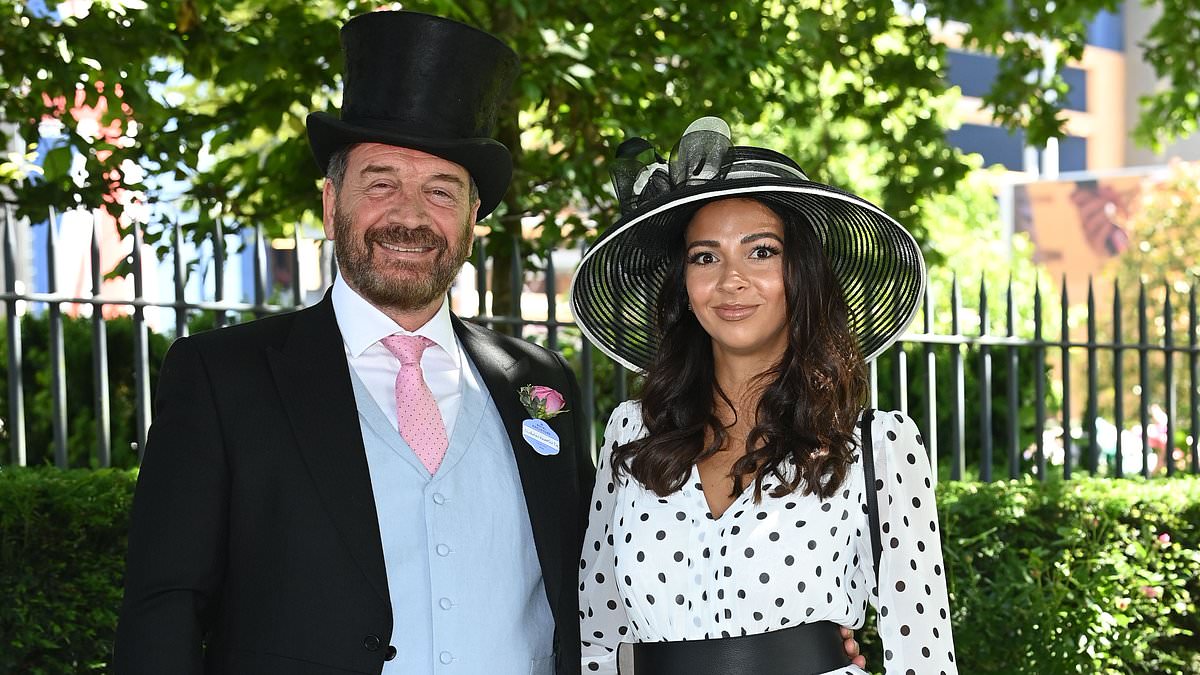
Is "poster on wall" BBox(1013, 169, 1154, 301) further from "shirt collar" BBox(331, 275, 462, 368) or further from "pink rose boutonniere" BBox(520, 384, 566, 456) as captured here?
"shirt collar" BBox(331, 275, 462, 368)

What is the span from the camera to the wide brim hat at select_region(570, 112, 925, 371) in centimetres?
306

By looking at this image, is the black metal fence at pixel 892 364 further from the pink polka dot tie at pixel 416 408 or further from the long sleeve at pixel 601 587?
the pink polka dot tie at pixel 416 408

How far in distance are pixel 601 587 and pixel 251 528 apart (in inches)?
34.7

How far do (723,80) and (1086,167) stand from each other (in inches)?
1951

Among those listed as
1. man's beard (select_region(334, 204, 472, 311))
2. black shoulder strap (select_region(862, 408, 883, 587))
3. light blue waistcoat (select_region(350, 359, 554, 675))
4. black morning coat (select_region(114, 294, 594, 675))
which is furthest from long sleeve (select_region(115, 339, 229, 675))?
black shoulder strap (select_region(862, 408, 883, 587))

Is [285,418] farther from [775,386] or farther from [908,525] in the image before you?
[908,525]

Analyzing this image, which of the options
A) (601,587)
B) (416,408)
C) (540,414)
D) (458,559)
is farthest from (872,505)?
(416,408)

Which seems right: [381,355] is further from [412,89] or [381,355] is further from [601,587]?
[601,587]

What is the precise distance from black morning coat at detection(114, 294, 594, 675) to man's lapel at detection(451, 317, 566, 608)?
14.8 inches

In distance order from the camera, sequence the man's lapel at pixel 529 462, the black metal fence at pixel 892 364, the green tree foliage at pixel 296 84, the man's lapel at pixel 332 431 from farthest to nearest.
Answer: the green tree foliage at pixel 296 84
the black metal fence at pixel 892 364
the man's lapel at pixel 529 462
the man's lapel at pixel 332 431

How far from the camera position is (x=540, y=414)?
3.14 m

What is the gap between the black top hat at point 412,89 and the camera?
3.01 meters

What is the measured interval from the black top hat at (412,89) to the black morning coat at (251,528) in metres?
0.53

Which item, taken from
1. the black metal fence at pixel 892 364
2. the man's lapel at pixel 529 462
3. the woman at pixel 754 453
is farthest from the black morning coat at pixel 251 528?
the black metal fence at pixel 892 364
